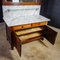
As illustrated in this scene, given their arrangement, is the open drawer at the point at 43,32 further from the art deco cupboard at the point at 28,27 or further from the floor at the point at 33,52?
the floor at the point at 33,52

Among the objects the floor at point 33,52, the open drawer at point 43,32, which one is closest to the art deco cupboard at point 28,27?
the open drawer at point 43,32

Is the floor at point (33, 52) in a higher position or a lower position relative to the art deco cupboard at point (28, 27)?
lower

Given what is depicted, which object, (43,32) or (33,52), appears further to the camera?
(43,32)

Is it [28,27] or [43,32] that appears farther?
[43,32]

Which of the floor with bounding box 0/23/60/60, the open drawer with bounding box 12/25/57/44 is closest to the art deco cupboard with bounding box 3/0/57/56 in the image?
the open drawer with bounding box 12/25/57/44

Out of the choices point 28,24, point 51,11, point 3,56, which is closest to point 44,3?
point 51,11

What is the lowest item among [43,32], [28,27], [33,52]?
[33,52]

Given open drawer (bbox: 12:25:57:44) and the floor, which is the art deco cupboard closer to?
open drawer (bbox: 12:25:57:44)

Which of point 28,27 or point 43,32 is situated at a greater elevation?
point 28,27

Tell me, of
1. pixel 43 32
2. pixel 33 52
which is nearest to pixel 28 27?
pixel 43 32

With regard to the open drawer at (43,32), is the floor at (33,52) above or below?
below

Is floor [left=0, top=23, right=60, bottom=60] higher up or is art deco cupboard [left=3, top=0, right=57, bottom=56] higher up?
art deco cupboard [left=3, top=0, right=57, bottom=56]

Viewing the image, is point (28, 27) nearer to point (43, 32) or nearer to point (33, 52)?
point (43, 32)

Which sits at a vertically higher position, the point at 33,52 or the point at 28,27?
Result: the point at 28,27
